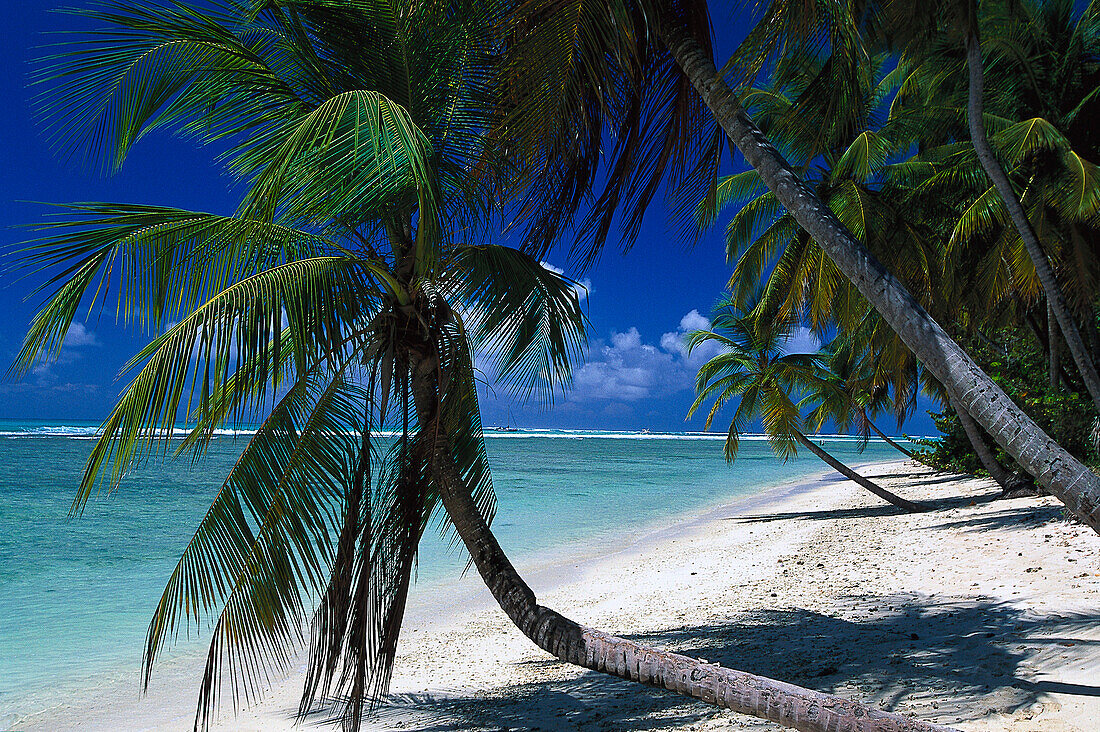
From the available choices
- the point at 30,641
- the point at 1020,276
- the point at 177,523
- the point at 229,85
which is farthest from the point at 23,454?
the point at 1020,276

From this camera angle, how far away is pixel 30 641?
7.54m

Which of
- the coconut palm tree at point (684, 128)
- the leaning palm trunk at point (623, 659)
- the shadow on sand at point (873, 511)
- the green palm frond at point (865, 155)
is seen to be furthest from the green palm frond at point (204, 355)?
the shadow on sand at point (873, 511)

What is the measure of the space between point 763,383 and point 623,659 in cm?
1371

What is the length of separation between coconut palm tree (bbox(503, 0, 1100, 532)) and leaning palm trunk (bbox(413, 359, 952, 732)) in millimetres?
1278

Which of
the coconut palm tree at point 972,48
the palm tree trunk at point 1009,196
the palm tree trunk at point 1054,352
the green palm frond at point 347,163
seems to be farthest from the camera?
the palm tree trunk at point 1054,352

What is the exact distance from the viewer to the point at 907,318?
3256 mm

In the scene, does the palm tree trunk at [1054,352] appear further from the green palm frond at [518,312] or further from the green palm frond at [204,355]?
the green palm frond at [204,355]

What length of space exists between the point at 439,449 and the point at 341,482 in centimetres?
59

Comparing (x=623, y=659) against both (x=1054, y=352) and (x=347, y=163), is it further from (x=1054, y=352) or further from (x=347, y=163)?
(x=1054, y=352)

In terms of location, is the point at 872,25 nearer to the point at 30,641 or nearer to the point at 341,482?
the point at 341,482

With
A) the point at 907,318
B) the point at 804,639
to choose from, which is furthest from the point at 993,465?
the point at 907,318

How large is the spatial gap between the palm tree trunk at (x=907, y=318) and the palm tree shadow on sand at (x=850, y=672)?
5.54ft

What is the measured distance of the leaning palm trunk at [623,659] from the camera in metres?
2.79

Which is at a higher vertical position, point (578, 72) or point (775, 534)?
point (578, 72)
